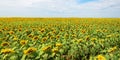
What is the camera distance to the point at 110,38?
6742 mm

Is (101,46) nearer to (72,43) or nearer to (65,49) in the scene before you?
(72,43)

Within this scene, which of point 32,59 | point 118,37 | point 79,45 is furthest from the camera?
point 118,37

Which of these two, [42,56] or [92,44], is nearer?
[42,56]

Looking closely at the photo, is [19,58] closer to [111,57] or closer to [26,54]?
[26,54]

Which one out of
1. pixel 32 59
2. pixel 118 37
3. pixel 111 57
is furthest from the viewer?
pixel 118 37

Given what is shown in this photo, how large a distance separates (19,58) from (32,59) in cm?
29

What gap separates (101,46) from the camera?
605 centimetres

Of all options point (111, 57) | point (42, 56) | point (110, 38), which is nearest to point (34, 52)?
point (42, 56)

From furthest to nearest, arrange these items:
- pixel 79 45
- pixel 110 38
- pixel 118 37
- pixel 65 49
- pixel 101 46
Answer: pixel 118 37, pixel 110 38, pixel 101 46, pixel 79 45, pixel 65 49

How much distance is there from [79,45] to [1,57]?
1945 millimetres

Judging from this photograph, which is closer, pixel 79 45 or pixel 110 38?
pixel 79 45

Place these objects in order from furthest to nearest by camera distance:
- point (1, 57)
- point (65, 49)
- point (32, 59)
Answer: point (65, 49)
point (1, 57)
point (32, 59)

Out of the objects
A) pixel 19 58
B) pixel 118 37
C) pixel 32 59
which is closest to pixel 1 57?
pixel 19 58

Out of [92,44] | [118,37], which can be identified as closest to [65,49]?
[92,44]
